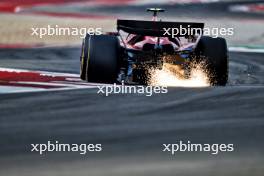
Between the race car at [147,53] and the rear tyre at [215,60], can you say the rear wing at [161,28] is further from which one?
the rear tyre at [215,60]

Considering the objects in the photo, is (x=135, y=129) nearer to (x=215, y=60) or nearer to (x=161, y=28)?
(x=161, y=28)

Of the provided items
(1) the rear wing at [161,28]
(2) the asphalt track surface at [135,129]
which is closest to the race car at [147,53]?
(1) the rear wing at [161,28]

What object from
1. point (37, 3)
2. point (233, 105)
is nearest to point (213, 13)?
point (37, 3)

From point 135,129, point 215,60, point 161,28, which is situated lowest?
point 135,129

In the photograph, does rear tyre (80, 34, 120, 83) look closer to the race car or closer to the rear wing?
the race car

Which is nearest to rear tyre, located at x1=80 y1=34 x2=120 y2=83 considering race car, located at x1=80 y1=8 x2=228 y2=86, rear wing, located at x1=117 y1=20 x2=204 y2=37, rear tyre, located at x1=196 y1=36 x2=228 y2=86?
race car, located at x1=80 y1=8 x2=228 y2=86

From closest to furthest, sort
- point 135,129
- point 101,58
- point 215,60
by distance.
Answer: point 135,129
point 101,58
point 215,60

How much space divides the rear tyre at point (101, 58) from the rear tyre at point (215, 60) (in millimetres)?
1023

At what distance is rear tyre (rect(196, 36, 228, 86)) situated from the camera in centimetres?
858

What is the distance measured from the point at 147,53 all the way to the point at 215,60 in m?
0.80

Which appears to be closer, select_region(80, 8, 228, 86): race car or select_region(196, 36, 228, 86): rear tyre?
select_region(80, 8, 228, 86): race car

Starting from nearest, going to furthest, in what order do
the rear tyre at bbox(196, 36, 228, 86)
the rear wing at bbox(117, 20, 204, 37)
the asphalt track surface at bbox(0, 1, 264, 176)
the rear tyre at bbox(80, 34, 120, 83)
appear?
1. the asphalt track surface at bbox(0, 1, 264, 176)
2. the rear wing at bbox(117, 20, 204, 37)
3. the rear tyre at bbox(80, 34, 120, 83)
4. the rear tyre at bbox(196, 36, 228, 86)

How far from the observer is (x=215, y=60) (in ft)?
28.1

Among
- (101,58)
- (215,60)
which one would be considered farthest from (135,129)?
(215,60)
